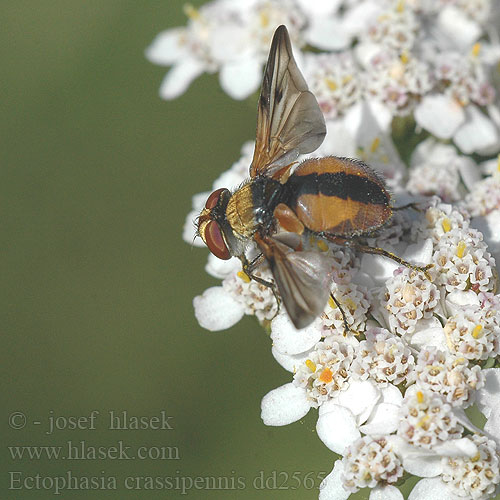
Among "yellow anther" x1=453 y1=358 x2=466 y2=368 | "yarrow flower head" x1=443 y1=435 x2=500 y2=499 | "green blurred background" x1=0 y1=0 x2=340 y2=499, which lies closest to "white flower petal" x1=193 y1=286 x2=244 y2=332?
"green blurred background" x1=0 y1=0 x2=340 y2=499

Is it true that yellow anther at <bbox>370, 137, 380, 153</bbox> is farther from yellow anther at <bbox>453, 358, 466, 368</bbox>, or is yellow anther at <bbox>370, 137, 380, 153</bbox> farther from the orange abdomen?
yellow anther at <bbox>453, 358, 466, 368</bbox>

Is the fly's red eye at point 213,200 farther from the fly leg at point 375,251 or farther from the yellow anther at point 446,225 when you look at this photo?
the yellow anther at point 446,225

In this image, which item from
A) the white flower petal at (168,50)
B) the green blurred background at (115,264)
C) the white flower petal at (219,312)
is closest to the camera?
the white flower petal at (219,312)

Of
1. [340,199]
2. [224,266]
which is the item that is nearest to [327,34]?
[224,266]

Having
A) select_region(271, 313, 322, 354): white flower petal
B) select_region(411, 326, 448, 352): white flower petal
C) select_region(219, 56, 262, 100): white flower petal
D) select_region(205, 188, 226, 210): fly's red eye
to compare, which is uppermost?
select_region(219, 56, 262, 100): white flower petal

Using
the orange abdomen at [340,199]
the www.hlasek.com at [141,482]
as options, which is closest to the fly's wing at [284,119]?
the orange abdomen at [340,199]
